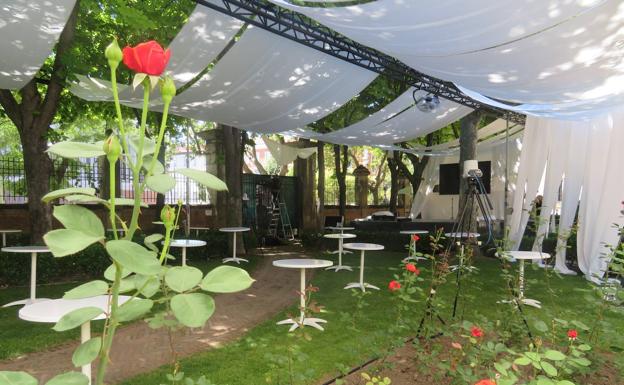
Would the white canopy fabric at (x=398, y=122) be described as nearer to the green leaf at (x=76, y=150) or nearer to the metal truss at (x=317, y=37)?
the metal truss at (x=317, y=37)

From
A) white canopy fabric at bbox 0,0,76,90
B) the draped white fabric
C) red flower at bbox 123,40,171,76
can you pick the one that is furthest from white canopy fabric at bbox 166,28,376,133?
red flower at bbox 123,40,171,76

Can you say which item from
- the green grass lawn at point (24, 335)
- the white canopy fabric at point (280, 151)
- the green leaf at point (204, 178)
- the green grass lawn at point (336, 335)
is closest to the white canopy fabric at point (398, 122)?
the green grass lawn at point (336, 335)

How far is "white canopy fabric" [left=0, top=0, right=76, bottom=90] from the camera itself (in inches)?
131

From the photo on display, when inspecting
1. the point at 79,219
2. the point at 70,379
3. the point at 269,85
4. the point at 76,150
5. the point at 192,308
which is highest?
the point at 269,85

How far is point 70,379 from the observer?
599 mm

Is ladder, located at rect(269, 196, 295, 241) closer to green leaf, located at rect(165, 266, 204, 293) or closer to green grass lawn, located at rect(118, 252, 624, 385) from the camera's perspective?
green grass lawn, located at rect(118, 252, 624, 385)

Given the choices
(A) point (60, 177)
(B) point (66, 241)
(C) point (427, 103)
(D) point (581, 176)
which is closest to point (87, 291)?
(B) point (66, 241)

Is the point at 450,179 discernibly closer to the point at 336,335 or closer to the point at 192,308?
the point at 336,335

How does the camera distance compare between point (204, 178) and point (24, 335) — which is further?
point (24, 335)

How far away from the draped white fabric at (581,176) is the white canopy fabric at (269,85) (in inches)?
131

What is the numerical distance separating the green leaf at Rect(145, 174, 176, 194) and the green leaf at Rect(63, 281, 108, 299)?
182 mm

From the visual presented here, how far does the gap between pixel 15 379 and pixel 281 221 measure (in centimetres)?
1151

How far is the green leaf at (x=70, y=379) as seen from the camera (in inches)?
23.1

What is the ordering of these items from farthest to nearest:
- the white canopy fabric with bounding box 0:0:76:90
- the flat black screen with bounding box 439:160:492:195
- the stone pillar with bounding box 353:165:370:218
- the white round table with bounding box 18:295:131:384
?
1. the stone pillar with bounding box 353:165:370:218
2. the flat black screen with bounding box 439:160:492:195
3. the white canopy fabric with bounding box 0:0:76:90
4. the white round table with bounding box 18:295:131:384
